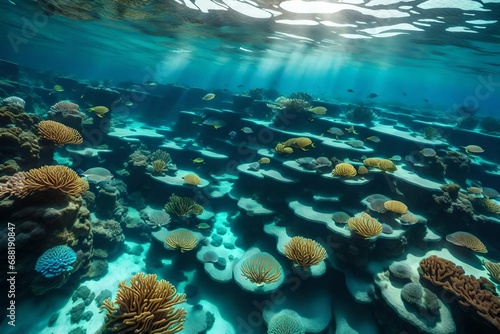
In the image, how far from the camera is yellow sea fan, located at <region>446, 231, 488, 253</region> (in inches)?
298

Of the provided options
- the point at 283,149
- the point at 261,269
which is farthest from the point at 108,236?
the point at 283,149

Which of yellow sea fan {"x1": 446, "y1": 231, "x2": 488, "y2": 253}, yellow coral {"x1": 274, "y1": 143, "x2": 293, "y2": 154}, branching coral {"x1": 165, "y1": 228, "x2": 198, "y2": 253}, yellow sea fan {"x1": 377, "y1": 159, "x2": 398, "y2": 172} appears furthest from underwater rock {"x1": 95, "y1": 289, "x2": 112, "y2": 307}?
yellow sea fan {"x1": 446, "y1": 231, "x2": 488, "y2": 253}

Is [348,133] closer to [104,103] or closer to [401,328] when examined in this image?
[401,328]

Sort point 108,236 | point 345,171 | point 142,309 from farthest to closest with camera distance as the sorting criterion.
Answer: point 345,171, point 108,236, point 142,309

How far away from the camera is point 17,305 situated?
20.1 feet

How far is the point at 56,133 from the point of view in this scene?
23.8 ft

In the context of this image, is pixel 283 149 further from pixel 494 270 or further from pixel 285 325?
pixel 494 270

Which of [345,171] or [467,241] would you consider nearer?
[467,241]

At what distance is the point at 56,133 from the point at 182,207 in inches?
202

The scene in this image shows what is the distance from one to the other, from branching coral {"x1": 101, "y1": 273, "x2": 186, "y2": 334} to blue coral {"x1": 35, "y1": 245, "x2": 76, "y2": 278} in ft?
7.78

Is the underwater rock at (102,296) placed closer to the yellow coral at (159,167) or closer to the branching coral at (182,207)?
the branching coral at (182,207)

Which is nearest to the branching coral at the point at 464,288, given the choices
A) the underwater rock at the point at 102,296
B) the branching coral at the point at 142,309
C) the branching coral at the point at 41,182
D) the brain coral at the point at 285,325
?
the brain coral at the point at 285,325

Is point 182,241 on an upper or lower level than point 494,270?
lower

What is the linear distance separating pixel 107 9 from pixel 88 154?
11889 millimetres
